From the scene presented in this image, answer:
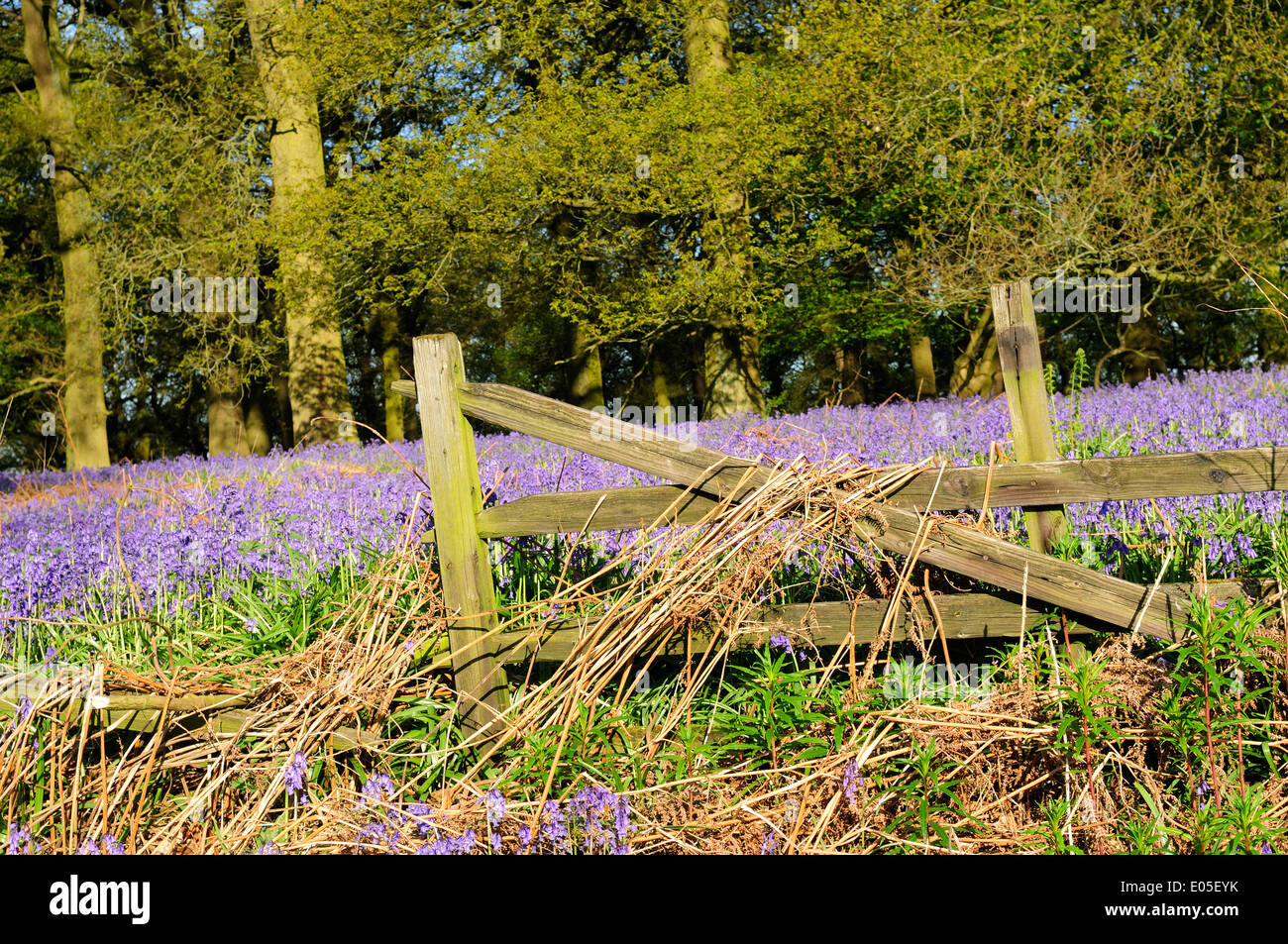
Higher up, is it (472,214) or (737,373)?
(472,214)

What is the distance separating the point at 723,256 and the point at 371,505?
32.2ft

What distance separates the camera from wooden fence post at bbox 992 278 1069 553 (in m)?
3.73

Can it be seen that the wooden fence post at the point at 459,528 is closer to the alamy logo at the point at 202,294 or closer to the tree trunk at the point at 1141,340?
the alamy logo at the point at 202,294

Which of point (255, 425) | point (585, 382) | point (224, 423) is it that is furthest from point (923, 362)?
point (255, 425)

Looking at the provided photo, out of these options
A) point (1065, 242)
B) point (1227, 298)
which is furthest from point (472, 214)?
point (1227, 298)

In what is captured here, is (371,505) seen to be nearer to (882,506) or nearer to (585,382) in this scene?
(882,506)

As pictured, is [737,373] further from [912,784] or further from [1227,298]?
[912,784]

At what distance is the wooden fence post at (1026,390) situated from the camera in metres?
3.73

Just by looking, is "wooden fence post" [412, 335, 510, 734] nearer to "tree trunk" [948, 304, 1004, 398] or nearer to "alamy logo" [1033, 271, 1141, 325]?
"alamy logo" [1033, 271, 1141, 325]

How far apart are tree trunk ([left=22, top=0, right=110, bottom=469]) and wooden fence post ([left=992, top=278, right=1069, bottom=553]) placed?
1774 centimetres

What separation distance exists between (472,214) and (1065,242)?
910 centimetres

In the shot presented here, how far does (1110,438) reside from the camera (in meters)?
6.76

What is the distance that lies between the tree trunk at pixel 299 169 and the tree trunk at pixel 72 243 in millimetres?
3612

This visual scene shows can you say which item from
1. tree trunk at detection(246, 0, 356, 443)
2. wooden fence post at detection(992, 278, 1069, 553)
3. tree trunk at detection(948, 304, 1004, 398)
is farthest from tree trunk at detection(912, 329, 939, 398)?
wooden fence post at detection(992, 278, 1069, 553)
